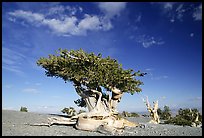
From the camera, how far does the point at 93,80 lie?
23234mm

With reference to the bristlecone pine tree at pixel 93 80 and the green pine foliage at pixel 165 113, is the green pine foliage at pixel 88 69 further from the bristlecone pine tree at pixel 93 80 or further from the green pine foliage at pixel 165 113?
the green pine foliage at pixel 165 113

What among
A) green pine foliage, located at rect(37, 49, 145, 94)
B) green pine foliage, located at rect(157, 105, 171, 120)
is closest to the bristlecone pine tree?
green pine foliage, located at rect(37, 49, 145, 94)

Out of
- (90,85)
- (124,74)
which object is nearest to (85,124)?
(90,85)

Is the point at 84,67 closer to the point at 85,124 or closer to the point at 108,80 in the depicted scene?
the point at 108,80

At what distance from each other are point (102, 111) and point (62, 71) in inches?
247

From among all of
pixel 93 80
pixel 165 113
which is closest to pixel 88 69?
pixel 93 80

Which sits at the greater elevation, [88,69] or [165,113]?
[88,69]

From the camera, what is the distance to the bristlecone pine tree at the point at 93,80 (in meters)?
22.0

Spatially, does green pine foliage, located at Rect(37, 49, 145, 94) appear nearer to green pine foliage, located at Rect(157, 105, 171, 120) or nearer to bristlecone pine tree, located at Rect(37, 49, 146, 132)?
bristlecone pine tree, located at Rect(37, 49, 146, 132)

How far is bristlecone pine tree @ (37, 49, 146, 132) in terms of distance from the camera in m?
22.0

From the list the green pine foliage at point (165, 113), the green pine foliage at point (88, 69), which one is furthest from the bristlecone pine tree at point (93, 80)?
the green pine foliage at point (165, 113)

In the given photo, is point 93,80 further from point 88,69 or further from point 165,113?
point 165,113

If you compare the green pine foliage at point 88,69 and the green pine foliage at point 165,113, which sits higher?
the green pine foliage at point 88,69

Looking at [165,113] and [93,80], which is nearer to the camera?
[93,80]
